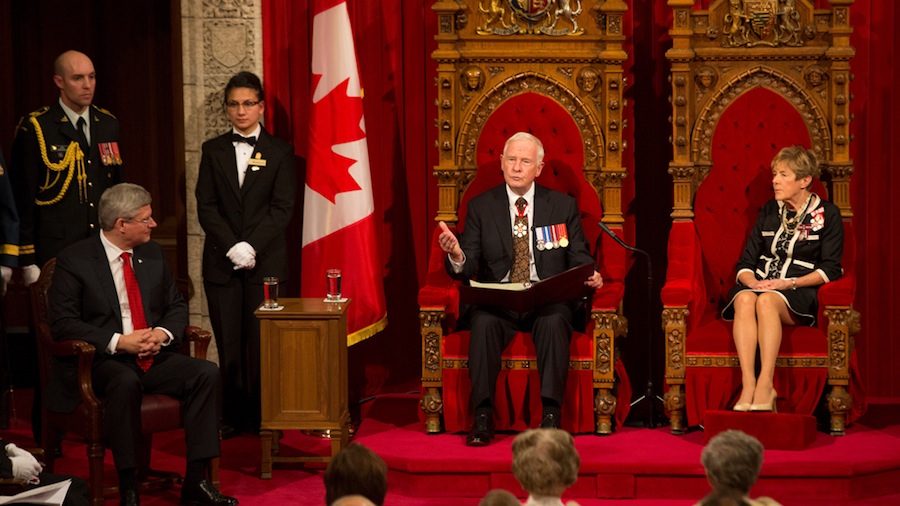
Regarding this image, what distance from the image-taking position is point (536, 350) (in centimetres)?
586

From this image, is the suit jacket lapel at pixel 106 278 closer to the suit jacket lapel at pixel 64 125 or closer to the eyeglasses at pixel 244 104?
the suit jacket lapel at pixel 64 125

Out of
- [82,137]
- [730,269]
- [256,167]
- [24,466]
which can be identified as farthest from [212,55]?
[24,466]

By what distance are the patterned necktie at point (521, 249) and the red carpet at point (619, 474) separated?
2.44ft

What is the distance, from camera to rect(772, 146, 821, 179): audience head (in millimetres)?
6086

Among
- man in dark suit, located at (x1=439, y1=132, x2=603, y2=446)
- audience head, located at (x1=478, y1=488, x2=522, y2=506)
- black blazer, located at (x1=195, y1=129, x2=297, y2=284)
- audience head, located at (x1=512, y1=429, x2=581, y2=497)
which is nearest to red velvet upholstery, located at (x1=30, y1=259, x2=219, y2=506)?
black blazer, located at (x1=195, y1=129, x2=297, y2=284)

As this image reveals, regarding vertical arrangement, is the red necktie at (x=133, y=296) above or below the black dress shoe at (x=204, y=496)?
above

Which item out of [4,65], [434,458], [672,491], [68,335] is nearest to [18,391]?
[4,65]

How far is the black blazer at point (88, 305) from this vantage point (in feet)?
18.0

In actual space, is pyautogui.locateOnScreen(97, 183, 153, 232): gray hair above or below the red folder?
above

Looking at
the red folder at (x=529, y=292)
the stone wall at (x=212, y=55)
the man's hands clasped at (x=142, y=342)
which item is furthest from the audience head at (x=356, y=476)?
the stone wall at (x=212, y=55)

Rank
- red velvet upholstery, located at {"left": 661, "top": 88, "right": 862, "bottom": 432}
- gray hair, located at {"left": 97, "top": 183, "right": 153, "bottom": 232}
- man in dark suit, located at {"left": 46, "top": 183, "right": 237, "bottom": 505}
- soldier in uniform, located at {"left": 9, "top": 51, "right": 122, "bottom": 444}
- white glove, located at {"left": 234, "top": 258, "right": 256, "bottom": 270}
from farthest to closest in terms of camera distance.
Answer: white glove, located at {"left": 234, "top": 258, "right": 256, "bottom": 270} → soldier in uniform, located at {"left": 9, "top": 51, "right": 122, "bottom": 444} → red velvet upholstery, located at {"left": 661, "top": 88, "right": 862, "bottom": 432} → gray hair, located at {"left": 97, "top": 183, "right": 153, "bottom": 232} → man in dark suit, located at {"left": 46, "top": 183, "right": 237, "bottom": 505}

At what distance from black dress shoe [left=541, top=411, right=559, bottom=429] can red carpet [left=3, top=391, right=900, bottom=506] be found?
0.56ft

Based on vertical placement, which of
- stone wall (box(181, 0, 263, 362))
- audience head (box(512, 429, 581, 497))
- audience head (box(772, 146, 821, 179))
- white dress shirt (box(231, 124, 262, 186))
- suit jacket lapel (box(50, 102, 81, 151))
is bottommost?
audience head (box(512, 429, 581, 497))

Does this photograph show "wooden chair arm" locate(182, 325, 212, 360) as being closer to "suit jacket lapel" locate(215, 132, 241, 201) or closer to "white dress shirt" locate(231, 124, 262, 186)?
"suit jacket lapel" locate(215, 132, 241, 201)
